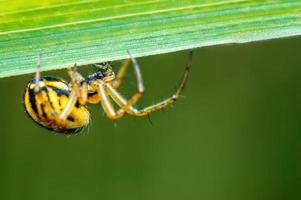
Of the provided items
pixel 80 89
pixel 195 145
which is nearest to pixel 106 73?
pixel 80 89

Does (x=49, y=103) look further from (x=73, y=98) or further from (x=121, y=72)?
(x=121, y=72)

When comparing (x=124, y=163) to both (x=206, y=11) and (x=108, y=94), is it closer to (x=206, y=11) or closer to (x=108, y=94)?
(x=108, y=94)

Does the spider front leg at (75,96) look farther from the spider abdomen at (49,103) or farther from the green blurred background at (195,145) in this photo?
the green blurred background at (195,145)

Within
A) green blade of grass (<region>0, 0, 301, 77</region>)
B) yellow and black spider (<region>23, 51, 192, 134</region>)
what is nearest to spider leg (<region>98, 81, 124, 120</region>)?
yellow and black spider (<region>23, 51, 192, 134</region>)

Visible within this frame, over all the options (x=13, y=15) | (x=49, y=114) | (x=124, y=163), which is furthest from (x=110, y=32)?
(x=124, y=163)

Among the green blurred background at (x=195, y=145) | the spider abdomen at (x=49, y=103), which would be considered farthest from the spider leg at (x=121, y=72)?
the green blurred background at (x=195, y=145)
